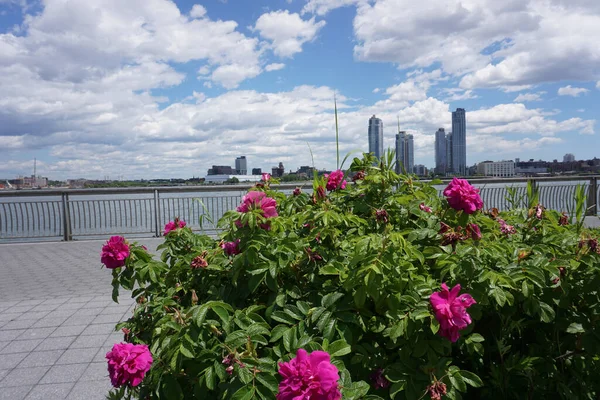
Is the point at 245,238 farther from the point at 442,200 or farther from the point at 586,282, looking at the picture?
the point at 586,282

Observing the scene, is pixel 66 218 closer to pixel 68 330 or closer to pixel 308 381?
pixel 68 330

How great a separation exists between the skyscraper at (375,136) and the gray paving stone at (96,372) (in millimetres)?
2978

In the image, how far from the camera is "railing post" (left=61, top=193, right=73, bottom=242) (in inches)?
505

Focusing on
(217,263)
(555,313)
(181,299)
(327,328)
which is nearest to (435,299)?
→ (327,328)

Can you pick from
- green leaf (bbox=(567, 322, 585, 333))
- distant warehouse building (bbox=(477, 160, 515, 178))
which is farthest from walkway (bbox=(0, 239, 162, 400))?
distant warehouse building (bbox=(477, 160, 515, 178))

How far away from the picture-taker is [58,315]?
19.6ft

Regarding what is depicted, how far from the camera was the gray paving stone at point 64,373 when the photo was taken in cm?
407

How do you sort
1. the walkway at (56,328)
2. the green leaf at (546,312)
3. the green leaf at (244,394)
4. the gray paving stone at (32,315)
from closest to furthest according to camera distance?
the green leaf at (244,394), the green leaf at (546,312), the walkway at (56,328), the gray paving stone at (32,315)

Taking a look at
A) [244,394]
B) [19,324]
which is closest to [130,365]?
[244,394]

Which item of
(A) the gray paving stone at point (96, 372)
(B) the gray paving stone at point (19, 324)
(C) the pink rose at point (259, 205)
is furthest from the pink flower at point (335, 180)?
(B) the gray paving stone at point (19, 324)

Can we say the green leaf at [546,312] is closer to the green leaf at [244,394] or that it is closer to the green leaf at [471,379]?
the green leaf at [471,379]

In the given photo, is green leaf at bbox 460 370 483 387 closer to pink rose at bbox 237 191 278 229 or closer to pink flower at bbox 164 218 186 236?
pink rose at bbox 237 191 278 229

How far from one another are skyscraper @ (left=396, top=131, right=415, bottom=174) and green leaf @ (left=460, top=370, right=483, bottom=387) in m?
1.17

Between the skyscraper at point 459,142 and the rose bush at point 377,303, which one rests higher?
the skyscraper at point 459,142
